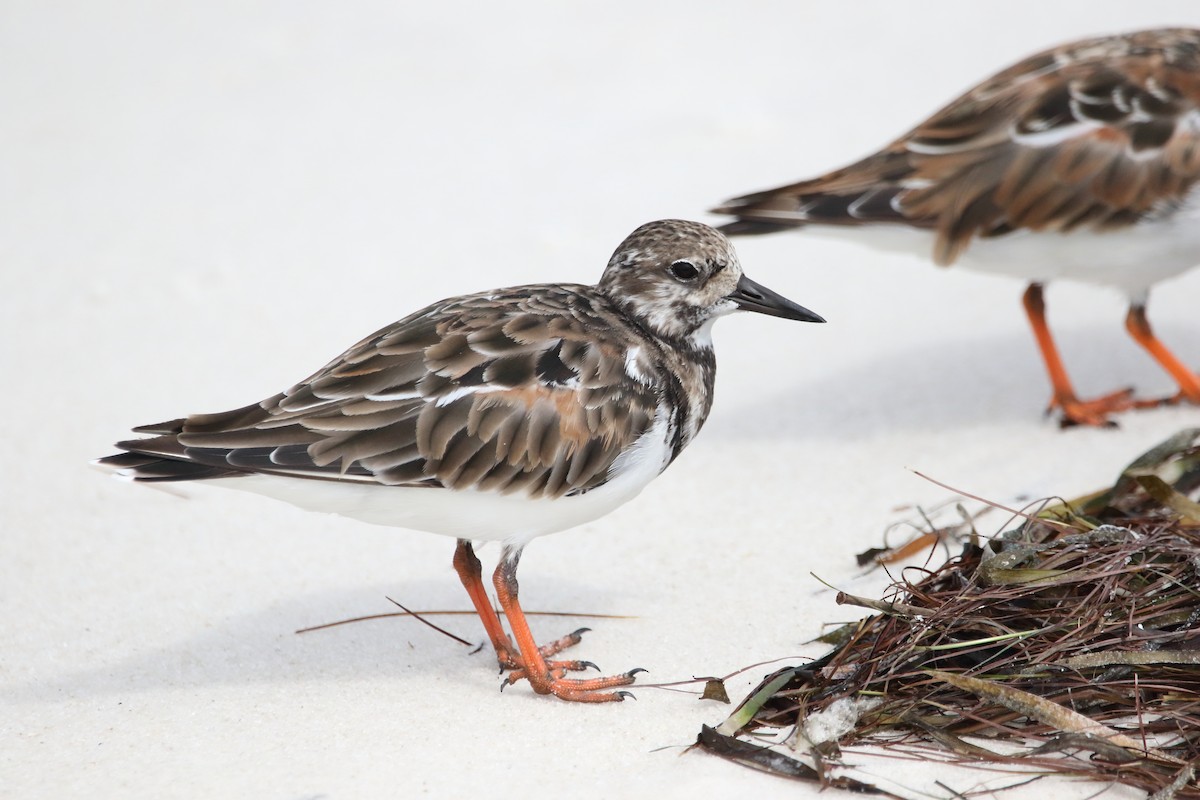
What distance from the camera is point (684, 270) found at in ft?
12.9

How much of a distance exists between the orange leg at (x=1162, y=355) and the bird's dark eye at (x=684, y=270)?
255cm

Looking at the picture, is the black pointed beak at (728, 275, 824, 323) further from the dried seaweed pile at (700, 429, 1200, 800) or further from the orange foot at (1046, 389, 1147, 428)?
the orange foot at (1046, 389, 1147, 428)

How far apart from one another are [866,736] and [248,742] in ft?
5.07

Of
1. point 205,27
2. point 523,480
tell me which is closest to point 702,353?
point 523,480

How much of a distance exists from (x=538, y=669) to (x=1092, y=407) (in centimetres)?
293

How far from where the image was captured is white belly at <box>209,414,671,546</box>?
3617 mm

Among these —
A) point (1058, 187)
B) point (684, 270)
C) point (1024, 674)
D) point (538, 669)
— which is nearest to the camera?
point (1024, 674)

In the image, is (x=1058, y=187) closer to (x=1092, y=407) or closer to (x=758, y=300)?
(x=1092, y=407)

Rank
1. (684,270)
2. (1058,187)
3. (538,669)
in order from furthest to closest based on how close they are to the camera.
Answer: (1058,187) → (684,270) → (538,669)

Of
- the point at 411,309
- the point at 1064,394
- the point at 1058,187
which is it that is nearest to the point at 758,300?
the point at 1058,187

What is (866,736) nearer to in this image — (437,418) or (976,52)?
(437,418)

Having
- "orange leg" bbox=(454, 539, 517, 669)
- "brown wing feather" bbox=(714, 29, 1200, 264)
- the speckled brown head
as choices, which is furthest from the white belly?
"brown wing feather" bbox=(714, 29, 1200, 264)

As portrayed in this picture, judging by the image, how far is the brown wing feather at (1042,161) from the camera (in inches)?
208

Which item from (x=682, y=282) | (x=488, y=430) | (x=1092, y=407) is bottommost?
(x=1092, y=407)
